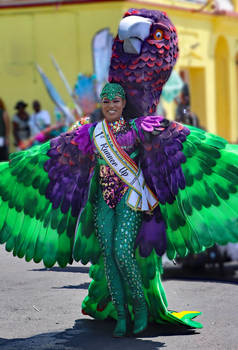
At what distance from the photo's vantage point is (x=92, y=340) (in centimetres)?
520

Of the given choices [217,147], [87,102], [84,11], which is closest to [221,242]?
[217,147]

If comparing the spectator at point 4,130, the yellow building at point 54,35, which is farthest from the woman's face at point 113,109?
the yellow building at point 54,35

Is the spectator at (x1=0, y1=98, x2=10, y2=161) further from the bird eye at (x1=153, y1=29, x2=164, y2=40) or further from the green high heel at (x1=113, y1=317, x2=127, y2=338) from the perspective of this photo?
the green high heel at (x1=113, y1=317, x2=127, y2=338)

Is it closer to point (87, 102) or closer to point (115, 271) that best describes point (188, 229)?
point (115, 271)

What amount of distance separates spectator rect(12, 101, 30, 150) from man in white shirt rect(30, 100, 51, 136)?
0.12 m

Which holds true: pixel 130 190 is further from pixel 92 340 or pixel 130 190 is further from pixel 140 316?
pixel 92 340

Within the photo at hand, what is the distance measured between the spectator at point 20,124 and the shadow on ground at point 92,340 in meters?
11.4

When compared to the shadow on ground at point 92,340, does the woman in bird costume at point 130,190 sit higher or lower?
higher

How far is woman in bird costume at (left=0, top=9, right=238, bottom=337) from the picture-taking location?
199 inches

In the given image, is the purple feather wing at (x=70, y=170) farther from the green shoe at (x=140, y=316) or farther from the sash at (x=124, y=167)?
the green shoe at (x=140, y=316)

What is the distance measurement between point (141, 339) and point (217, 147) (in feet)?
4.08

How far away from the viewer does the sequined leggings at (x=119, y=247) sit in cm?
513

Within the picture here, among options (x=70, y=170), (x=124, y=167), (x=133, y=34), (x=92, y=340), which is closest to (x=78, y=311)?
(x=92, y=340)

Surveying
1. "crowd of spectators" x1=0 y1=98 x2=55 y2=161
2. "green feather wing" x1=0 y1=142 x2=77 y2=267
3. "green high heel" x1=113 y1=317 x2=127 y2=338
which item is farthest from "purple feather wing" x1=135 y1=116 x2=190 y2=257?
"crowd of spectators" x1=0 y1=98 x2=55 y2=161
